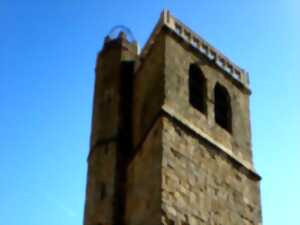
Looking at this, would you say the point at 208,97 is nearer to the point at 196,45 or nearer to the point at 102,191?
the point at 196,45

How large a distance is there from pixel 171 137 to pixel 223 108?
121 inches

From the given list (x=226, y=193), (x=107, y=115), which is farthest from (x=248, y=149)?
(x=107, y=115)

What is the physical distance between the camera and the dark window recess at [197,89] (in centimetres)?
2028

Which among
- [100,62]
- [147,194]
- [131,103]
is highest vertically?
[100,62]

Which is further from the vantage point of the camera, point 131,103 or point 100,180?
point 131,103

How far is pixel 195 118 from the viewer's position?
64.3 feet

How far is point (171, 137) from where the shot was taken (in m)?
18.4

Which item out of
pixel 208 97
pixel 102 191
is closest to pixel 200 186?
pixel 102 191

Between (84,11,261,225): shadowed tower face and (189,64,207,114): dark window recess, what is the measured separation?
26 millimetres

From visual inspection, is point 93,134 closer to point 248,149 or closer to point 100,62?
point 100,62

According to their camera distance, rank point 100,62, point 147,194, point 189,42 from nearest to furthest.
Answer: point 147,194, point 189,42, point 100,62

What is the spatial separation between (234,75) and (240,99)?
73 centimetres

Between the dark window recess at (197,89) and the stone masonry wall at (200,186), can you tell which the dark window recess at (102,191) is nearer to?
the stone masonry wall at (200,186)

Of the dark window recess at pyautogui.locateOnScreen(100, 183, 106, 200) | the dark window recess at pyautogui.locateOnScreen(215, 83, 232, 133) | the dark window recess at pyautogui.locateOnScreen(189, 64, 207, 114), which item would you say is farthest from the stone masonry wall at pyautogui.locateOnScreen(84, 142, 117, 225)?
the dark window recess at pyautogui.locateOnScreen(215, 83, 232, 133)
